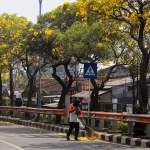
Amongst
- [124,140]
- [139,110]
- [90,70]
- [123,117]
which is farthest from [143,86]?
[90,70]

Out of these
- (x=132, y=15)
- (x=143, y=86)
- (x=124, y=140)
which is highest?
(x=132, y=15)

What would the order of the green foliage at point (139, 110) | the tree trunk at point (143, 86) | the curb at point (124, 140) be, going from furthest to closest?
1. the tree trunk at point (143, 86)
2. the green foliage at point (139, 110)
3. the curb at point (124, 140)

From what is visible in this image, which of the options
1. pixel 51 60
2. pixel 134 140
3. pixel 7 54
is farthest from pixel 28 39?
pixel 134 140

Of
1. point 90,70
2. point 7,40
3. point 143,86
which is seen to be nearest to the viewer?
point 143,86

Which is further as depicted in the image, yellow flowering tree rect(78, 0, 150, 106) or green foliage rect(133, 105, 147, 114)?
yellow flowering tree rect(78, 0, 150, 106)

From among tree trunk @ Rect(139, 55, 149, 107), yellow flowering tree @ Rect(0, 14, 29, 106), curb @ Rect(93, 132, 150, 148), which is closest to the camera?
curb @ Rect(93, 132, 150, 148)

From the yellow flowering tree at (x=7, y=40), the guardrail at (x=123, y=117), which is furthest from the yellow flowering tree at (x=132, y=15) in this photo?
the yellow flowering tree at (x=7, y=40)

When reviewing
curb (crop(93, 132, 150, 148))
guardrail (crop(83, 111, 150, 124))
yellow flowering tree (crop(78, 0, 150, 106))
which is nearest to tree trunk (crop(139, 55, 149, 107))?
yellow flowering tree (crop(78, 0, 150, 106))

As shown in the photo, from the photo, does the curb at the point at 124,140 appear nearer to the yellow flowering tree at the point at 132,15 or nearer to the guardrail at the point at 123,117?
the guardrail at the point at 123,117

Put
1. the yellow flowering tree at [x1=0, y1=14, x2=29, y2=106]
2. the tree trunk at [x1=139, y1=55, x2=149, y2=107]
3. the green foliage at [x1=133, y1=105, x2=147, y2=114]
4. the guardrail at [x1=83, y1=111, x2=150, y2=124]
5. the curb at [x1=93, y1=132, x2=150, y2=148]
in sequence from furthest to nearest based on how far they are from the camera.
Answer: the yellow flowering tree at [x1=0, y1=14, x2=29, y2=106] < the tree trunk at [x1=139, y1=55, x2=149, y2=107] < the green foliage at [x1=133, y1=105, x2=147, y2=114] < the guardrail at [x1=83, y1=111, x2=150, y2=124] < the curb at [x1=93, y1=132, x2=150, y2=148]

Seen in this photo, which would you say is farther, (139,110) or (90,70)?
(90,70)

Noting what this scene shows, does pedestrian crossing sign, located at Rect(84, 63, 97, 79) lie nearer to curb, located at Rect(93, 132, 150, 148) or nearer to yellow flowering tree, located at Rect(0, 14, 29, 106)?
curb, located at Rect(93, 132, 150, 148)

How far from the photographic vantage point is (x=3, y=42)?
106 ft

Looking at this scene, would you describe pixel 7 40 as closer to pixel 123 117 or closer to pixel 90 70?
pixel 90 70
